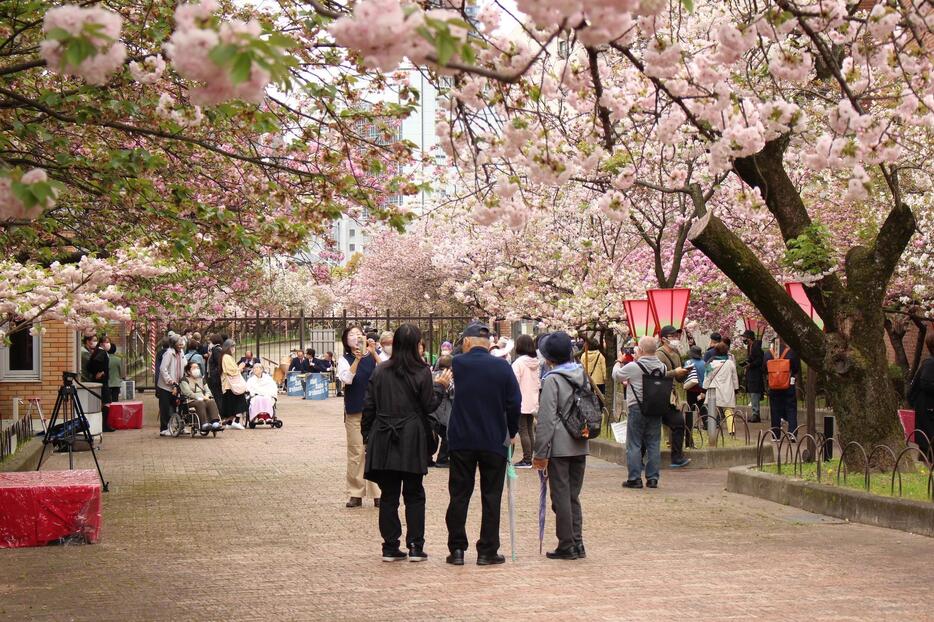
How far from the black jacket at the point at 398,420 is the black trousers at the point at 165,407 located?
15.1 metres

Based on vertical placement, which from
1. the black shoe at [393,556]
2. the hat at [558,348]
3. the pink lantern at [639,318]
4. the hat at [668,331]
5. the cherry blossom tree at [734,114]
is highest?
the cherry blossom tree at [734,114]

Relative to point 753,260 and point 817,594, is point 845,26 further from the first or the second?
point 753,260

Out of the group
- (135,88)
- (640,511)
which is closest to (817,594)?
(640,511)

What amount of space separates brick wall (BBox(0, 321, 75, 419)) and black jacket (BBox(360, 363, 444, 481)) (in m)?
14.2

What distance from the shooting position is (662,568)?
9594mm

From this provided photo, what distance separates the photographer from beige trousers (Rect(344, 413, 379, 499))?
521 inches

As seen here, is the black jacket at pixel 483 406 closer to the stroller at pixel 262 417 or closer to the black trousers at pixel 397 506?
the black trousers at pixel 397 506

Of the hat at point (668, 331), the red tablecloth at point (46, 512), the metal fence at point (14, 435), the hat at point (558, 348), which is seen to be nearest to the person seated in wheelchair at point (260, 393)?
the metal fence at point (14, 435)

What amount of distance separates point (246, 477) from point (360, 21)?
1295cm

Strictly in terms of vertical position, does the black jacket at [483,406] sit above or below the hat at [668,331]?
below

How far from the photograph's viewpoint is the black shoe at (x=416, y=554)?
9.91 m

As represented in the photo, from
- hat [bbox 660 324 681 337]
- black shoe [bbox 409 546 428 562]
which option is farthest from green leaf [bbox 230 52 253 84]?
hat [bbox 660 324 681 337]

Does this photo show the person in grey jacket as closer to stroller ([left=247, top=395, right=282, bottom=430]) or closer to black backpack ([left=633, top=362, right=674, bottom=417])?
black backpack ([left=633, top=362, right=674, bottom=417])

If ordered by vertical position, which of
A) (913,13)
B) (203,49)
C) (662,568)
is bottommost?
(662,568)
